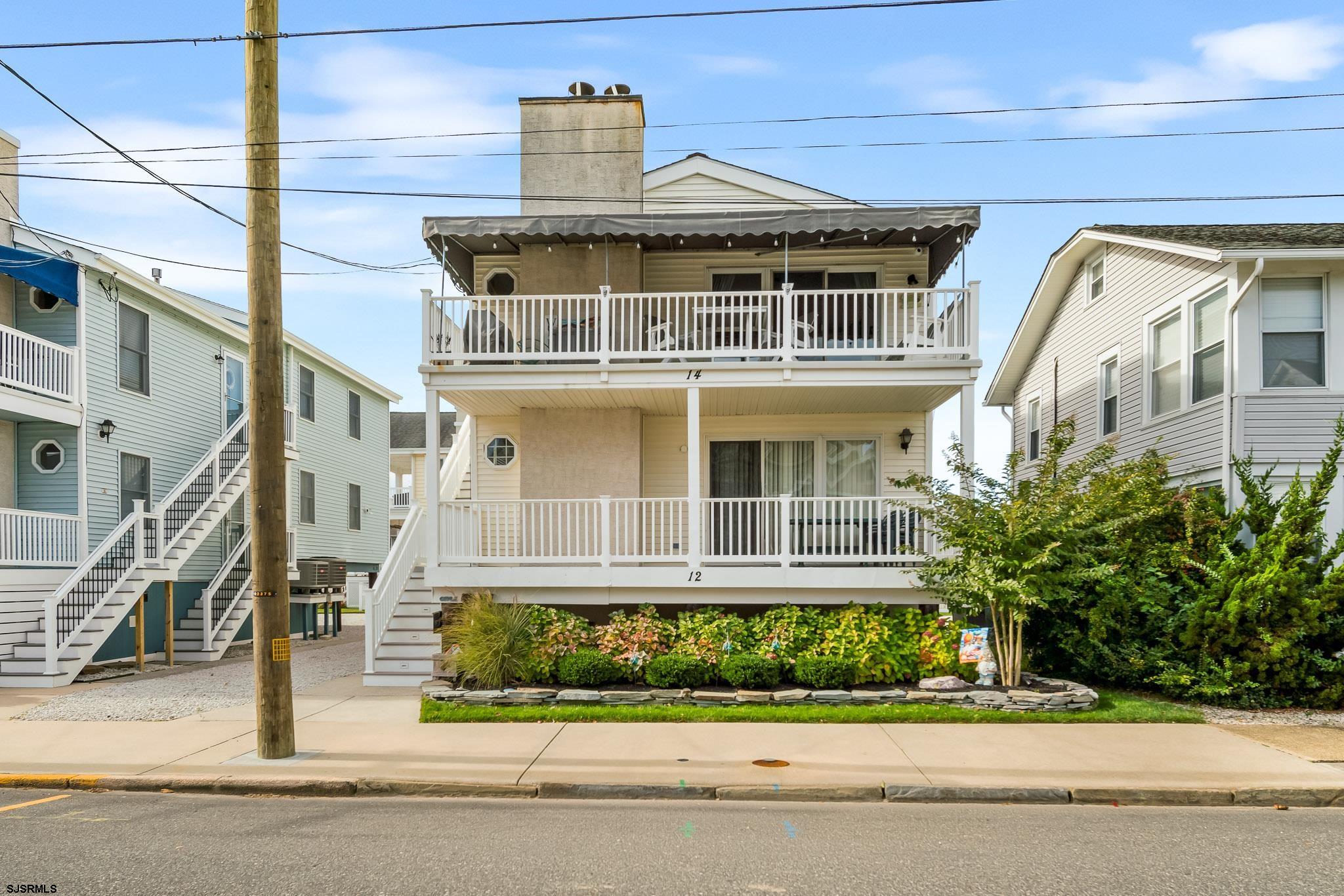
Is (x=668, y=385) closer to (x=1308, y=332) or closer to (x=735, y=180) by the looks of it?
(x=735, y=180)

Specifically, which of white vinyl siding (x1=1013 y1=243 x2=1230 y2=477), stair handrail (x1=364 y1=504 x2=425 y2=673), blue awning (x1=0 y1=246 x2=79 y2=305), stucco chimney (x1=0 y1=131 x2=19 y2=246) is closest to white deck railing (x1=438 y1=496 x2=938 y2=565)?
stair handrail (x1=364 y1=504 x2=425 y2=673)

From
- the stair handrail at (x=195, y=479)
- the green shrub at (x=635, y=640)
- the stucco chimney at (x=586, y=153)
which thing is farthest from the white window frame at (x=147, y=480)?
the green shrub at (x=635, y=640)

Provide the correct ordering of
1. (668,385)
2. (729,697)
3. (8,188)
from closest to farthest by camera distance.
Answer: (729,697)
(668,385)
(8,188)

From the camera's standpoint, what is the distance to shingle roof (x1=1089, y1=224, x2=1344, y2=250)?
13148 millimetres

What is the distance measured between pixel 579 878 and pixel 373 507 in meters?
25.5

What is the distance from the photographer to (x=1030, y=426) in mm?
21906

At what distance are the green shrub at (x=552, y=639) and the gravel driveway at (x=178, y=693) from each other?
135 inches

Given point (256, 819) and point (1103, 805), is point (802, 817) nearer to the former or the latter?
point (1103, 805)

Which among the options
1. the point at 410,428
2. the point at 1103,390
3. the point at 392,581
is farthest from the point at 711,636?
the point at 410,428

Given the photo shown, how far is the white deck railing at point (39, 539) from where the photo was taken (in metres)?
15.2

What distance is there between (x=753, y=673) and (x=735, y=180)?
8967mm

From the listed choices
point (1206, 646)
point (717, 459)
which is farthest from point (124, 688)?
point (1206, 646)

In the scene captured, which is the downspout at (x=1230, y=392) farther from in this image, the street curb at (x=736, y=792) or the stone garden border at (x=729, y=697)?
the street curb at (x=736, y=792)

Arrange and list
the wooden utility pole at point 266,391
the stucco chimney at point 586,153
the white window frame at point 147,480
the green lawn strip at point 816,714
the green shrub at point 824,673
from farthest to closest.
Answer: the white window frame at point 147,480
the stucco chimney at point 586,153
the green shrub at point 824,673
the green lawn strip at point 816,714
the wooden utility pole at point 266,391
